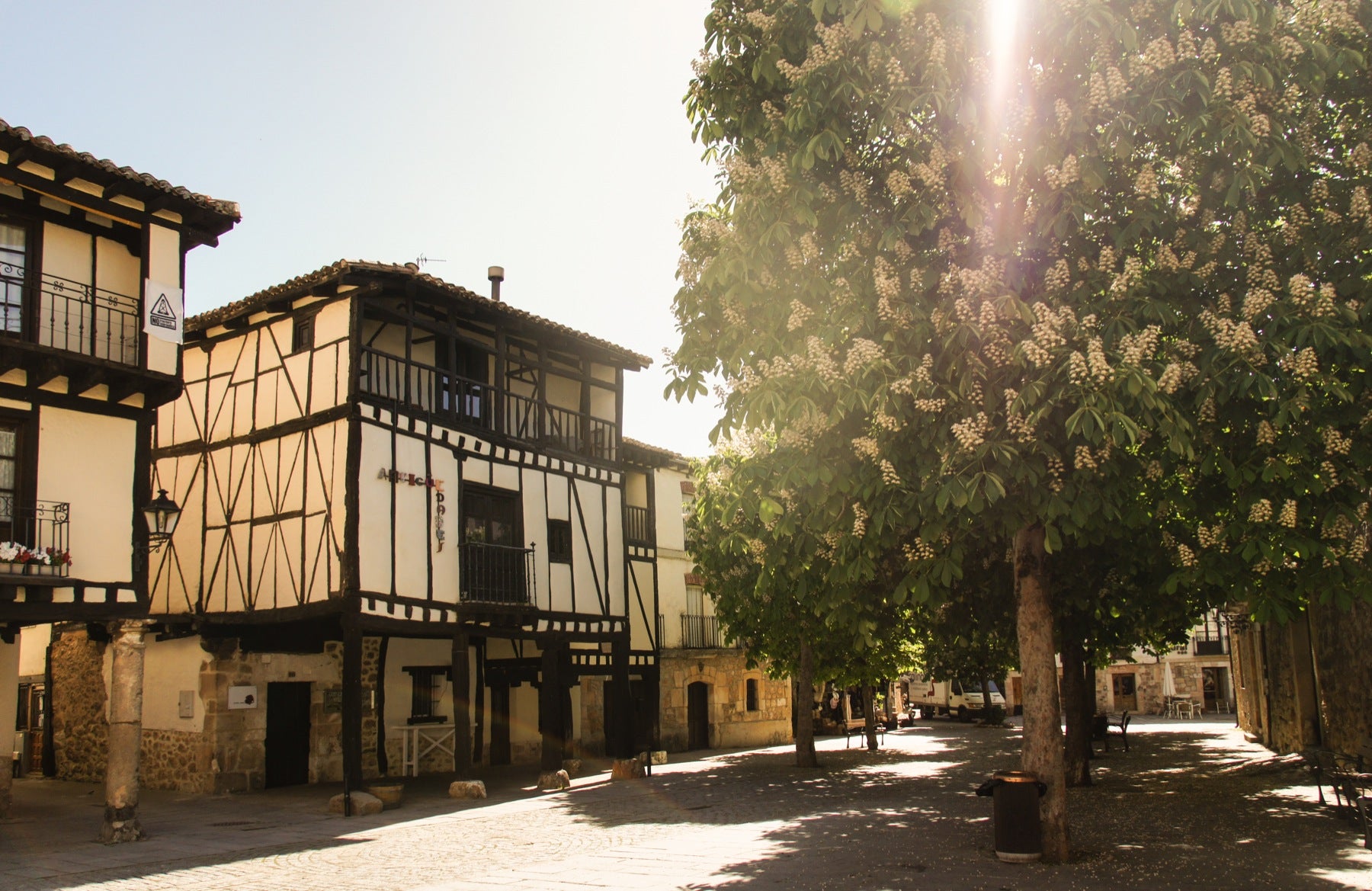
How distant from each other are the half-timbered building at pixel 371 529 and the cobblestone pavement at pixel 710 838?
1.56m

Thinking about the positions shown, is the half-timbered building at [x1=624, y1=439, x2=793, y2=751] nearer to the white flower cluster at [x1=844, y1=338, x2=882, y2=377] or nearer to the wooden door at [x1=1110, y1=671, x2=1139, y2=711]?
the white flower cluster at [x1=844, y1=338, x2=882, y2=377]

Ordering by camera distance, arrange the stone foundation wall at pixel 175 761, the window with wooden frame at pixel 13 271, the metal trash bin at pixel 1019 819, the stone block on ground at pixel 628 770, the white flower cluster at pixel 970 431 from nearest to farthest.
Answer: the white flower cluster at pixel 970 431 < the metal trash bin at pixel 1019 819 < the window with wooden frame at pixel 13 271 < the stone foundation wall at pixel 175 761 < the stone block on ground at pixel 628 770

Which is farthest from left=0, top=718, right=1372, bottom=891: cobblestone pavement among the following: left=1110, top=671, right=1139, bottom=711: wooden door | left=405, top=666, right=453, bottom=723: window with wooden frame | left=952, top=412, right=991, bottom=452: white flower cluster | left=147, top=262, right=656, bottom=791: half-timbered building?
left=1110, top=671, right=1139, bottom=711: wooden door

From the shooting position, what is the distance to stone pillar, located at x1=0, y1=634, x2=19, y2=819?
14594 mm

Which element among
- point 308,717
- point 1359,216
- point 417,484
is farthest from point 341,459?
point 1359,216

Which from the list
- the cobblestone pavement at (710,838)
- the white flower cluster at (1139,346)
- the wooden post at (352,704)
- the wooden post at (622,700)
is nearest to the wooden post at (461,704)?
the cobblestone pavement at (710,838)

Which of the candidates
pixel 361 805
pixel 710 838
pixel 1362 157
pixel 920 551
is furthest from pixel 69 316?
pixel 1362 157

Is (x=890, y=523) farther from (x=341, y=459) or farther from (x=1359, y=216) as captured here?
(x=341, y=459)

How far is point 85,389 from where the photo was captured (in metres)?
13.5

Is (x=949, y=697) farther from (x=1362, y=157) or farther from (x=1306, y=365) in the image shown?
(x=1306, y=365)

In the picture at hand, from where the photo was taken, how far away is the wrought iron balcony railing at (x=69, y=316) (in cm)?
1324

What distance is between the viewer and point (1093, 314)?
8.72 meters

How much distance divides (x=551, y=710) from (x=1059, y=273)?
13.4 metres

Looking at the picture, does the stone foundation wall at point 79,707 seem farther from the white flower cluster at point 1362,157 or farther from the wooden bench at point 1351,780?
the white flower cluster at point 1362,157
